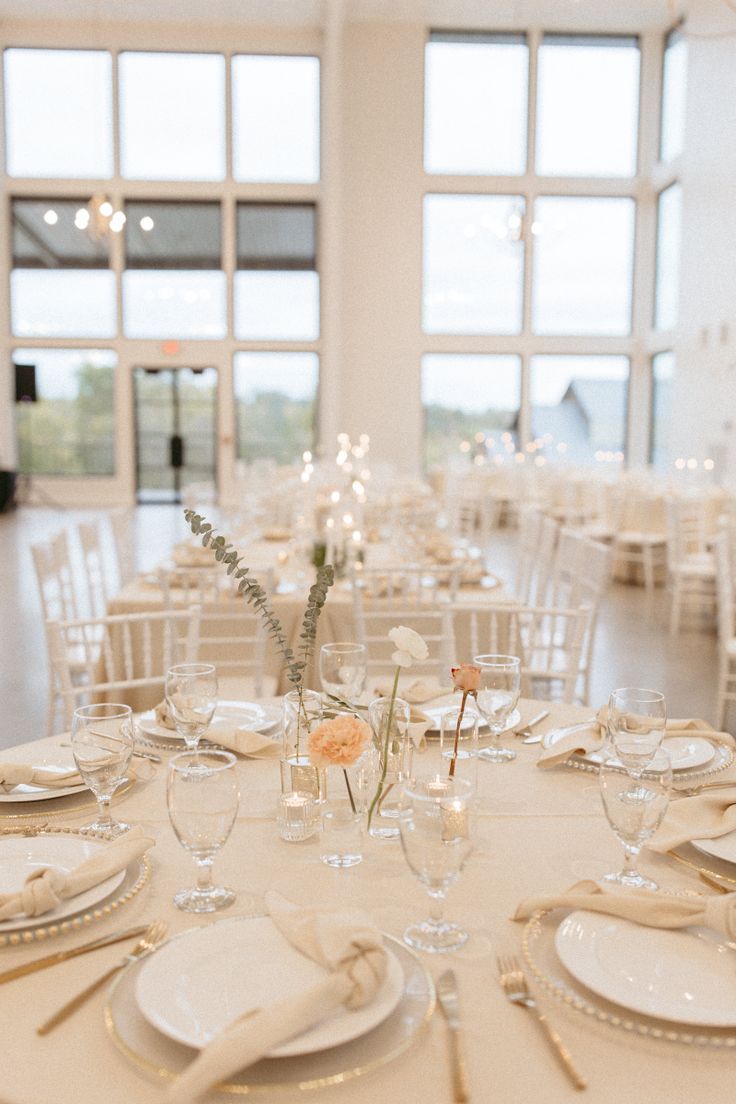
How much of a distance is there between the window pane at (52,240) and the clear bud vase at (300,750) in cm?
1581

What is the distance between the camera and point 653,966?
1.10 m

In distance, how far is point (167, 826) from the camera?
153cm

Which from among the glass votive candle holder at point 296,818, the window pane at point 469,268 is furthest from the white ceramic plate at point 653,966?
the window pane at point 469,268

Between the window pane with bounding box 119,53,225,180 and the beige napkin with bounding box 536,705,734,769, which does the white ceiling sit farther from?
the beige napkin with bounding box 536,705,734,769

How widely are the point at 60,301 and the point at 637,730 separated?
16.2 meters

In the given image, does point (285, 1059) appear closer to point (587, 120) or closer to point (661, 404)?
point (661, 404)

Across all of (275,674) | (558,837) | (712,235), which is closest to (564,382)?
(712,235)

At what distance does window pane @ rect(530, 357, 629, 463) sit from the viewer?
53.6 feet

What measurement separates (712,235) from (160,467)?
9.07 meters

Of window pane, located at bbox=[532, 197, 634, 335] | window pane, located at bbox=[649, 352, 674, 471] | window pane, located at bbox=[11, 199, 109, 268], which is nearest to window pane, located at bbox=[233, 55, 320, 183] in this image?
window pane, located at bbox=[11, 199, 109, 268]

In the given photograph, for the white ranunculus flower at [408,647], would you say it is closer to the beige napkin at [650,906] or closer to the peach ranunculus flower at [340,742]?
the peach ranunculus flower at [340,742]

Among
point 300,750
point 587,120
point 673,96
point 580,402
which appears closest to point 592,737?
point 300,750

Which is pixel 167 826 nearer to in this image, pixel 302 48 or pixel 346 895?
pixel 346 895

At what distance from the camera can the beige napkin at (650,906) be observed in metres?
1.16
